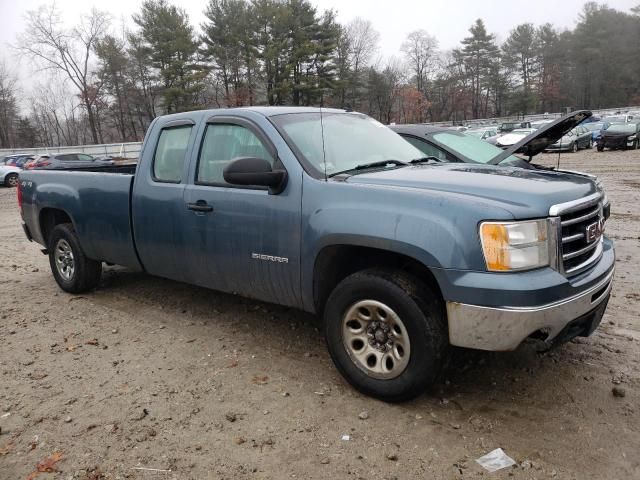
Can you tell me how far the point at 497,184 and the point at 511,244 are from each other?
53 cm

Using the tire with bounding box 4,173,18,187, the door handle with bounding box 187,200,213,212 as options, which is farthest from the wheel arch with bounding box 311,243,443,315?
the tire with bounding box 4,173,18,187

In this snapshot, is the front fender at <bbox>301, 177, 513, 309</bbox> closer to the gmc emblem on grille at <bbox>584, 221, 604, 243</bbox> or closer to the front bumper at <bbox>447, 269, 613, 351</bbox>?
the front bumper at <bbox>447, 269, 613, 351</bbox>

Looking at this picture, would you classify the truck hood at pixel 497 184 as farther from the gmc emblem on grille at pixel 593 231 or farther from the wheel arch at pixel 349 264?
the wheel arch at pixel 349 264

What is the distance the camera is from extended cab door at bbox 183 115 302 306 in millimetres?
3682

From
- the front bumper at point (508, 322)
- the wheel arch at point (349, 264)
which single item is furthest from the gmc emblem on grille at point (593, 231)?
the wheel arch at point (349, 264)

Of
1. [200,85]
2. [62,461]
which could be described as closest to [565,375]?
[62,461]

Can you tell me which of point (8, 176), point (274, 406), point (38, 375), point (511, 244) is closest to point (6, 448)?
point (38, 375)

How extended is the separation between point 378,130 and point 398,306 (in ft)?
6.49

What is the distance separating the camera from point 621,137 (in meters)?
25.7

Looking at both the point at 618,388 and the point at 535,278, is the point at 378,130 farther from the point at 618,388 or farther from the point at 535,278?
the point at 618,388

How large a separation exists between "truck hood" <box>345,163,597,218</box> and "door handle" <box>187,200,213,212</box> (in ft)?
4.05

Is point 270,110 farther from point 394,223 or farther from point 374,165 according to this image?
point 394,223

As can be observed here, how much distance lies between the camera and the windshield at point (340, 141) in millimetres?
3836

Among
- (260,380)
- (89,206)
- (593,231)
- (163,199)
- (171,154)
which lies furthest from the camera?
(89,206)
